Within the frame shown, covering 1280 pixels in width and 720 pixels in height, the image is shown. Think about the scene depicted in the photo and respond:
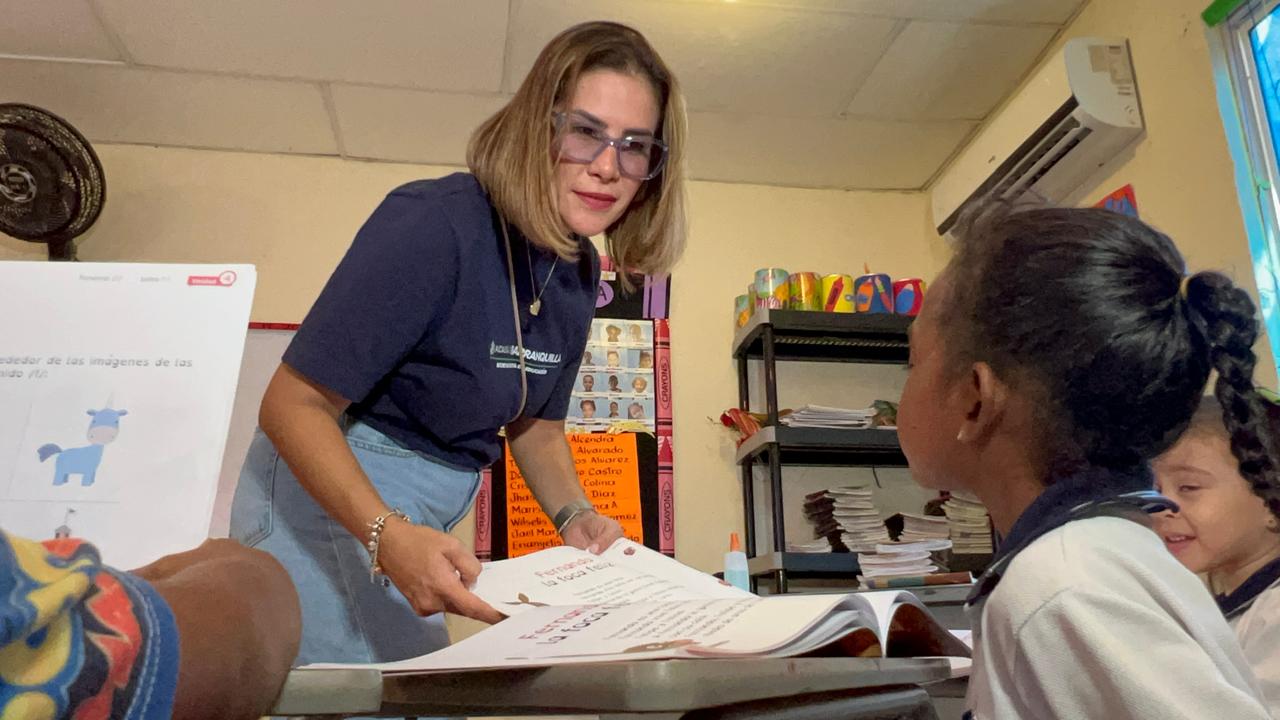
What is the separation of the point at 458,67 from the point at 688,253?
1.04 m

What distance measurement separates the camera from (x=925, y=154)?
3.11 metres

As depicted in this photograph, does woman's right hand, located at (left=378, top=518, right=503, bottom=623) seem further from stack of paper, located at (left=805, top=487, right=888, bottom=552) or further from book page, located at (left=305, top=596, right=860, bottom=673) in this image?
stack of paper, located at (left=805, top=487, right=888, bottom=552)

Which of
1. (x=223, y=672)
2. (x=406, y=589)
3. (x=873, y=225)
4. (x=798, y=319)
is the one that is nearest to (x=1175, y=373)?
(x=406, y=589)

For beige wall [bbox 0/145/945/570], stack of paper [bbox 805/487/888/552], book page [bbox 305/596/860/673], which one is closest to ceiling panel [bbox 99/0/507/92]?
beige wall [bbox 0/145/945/570]

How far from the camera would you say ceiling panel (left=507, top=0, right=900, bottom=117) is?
7.89 ft

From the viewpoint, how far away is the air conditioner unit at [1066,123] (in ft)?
7.45

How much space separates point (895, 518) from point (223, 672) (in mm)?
2663

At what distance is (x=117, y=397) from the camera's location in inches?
45.7

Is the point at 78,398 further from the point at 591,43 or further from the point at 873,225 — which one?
the point at 873,225

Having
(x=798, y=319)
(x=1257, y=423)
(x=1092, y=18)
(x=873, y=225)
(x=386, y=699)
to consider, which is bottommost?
(x=386, y=699)

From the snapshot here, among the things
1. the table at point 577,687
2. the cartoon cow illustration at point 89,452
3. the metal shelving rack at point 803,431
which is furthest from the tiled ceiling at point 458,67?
the table at point 577,687

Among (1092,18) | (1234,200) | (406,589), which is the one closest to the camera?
(406,589)

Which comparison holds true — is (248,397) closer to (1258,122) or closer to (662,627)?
(662,627)

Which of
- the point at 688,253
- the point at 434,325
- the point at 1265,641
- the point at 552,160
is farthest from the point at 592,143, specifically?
the point at 688,253
